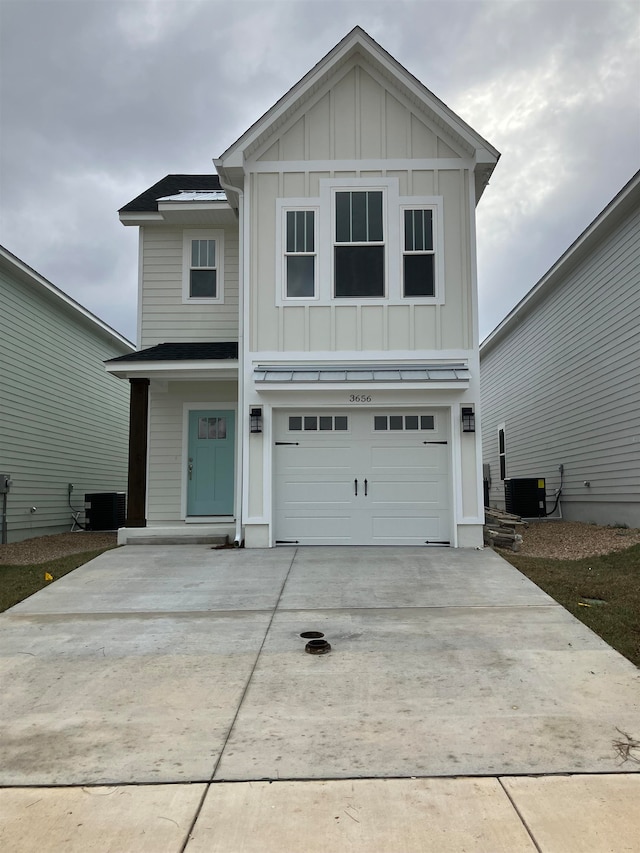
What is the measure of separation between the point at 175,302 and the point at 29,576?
596 centimetres

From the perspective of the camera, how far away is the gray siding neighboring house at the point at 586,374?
38.9 feet

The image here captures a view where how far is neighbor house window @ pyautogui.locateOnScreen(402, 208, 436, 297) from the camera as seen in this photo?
10234 millimetres

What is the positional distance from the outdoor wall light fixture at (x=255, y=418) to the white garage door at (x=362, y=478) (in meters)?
0.33

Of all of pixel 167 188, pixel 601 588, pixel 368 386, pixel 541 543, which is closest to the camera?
pixel 601 588

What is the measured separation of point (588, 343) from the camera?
45.6 feet

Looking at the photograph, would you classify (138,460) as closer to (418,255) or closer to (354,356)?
(354,356)

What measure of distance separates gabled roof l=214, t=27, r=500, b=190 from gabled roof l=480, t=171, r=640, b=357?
2.78 m

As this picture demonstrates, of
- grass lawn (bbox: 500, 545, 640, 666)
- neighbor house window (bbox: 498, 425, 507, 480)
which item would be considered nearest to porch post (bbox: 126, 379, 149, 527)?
grass lawn (bbox: 500, 545, 640, 666)

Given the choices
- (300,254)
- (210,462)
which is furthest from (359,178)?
(210,462)

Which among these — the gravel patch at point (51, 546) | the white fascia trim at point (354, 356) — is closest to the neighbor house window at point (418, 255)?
the white fascia trim at point (354, 356)

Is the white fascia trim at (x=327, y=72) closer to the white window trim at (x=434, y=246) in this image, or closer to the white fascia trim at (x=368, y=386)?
the white window trim at (x=434, y=246)

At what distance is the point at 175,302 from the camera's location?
41.2ft

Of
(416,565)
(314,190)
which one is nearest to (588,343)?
(314,190)

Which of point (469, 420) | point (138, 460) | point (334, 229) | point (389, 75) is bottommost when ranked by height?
point (138, 460)
